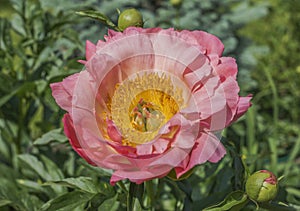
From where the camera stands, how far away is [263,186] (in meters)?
0.89

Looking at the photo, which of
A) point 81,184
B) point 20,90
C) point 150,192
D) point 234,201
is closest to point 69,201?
point 81,184

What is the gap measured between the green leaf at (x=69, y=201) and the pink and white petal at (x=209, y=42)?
12.8 inches

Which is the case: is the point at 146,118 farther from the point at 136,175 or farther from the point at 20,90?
the point at 20,90

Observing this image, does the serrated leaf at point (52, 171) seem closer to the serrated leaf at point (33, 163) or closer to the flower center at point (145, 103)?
the serrated leaf at point (33, 163)

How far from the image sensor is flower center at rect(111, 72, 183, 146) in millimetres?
937

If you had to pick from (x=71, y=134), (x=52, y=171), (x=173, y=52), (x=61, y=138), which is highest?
(x=173, y=52)

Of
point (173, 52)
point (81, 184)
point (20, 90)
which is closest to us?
point (173, 52)

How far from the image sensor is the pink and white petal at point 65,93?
2.90ft

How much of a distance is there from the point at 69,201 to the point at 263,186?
334mm

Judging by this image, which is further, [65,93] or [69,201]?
[69,201]

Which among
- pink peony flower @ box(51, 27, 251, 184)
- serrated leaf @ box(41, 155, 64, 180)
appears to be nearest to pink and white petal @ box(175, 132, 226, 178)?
pink peony flower @ box(51, 27, 251, 184)

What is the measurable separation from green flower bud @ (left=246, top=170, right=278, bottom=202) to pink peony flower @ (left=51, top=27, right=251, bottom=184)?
0.08 metres

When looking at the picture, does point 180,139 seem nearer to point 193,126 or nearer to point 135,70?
point 193,126

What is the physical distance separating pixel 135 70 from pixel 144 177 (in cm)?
21
